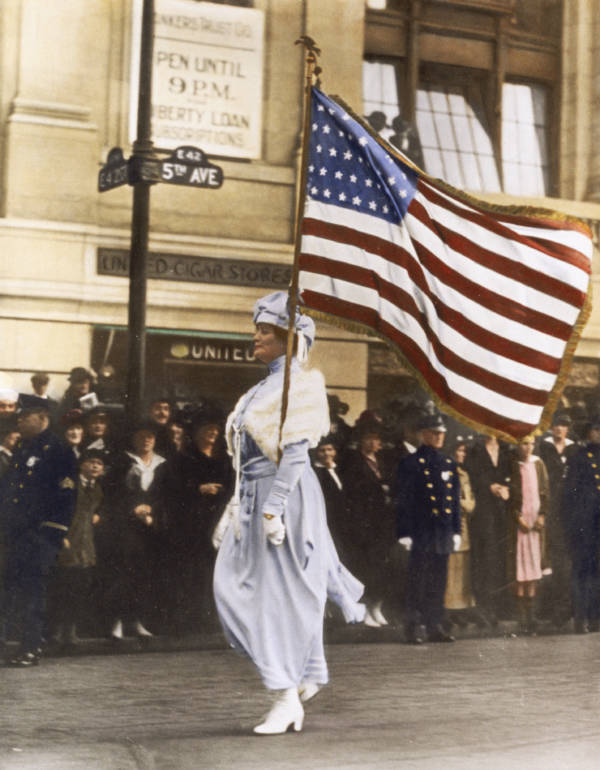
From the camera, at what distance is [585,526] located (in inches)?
292

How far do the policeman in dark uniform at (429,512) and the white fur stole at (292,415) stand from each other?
1676 mm

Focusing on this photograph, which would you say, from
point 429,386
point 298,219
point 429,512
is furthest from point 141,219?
point 429,512

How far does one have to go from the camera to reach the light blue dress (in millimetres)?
5629

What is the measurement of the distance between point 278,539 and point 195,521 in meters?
1.34

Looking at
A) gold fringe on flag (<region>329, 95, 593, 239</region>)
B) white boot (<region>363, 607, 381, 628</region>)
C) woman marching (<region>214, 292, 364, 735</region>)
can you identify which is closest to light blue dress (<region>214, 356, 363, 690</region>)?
woman marching (<region>214, 292, 364, 735</region>)

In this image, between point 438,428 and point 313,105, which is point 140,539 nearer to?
point 438,428

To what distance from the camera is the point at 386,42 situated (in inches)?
261

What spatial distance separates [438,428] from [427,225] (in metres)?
1.88

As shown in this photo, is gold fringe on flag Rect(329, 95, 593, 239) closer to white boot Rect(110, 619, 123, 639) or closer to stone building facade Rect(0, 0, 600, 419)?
stone building facade Rect(0, 0, 600, 419)

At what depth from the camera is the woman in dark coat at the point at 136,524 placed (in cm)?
659

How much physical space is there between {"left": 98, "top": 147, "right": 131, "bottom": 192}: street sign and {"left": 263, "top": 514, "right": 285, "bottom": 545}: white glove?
1.57m

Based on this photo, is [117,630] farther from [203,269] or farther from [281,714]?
[203,269]

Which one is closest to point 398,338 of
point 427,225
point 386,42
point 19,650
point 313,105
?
point 427,225

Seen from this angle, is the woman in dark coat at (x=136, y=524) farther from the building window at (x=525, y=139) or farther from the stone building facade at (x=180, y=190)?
the building window at (x=525, y=139)
